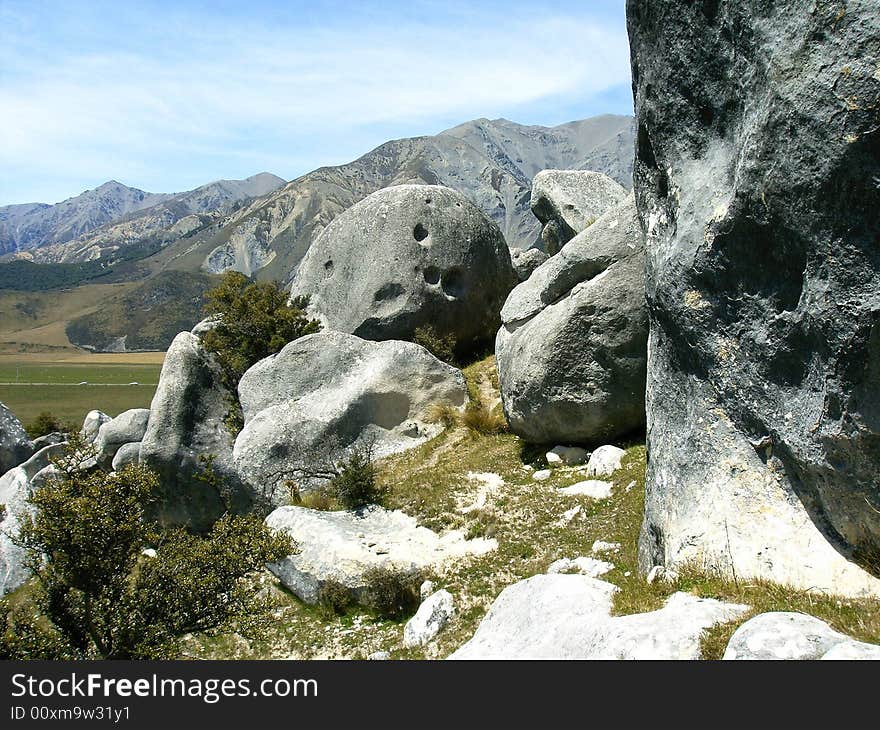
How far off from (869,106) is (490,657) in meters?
5.66

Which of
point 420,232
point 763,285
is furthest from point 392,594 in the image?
point 420,232

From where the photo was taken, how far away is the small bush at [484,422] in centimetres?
1670

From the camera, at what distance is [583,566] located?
9844 millimetres

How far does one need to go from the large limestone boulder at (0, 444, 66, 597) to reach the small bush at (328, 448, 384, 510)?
20.8ft

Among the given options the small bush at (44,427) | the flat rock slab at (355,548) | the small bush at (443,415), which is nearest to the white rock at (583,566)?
the flat rock slab at (355,548)

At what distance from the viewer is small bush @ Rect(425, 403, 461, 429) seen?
57.2 feet

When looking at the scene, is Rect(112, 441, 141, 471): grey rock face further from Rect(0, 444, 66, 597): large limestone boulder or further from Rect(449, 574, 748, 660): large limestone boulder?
Rect(449, 574, 748, 660): large limestone boulder

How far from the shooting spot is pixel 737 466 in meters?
8.00

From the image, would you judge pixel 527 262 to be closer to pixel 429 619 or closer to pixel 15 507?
pixel 429 619

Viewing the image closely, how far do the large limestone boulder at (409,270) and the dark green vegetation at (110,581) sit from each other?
13.2 meters

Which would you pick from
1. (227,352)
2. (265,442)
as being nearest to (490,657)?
Result: (265,442)

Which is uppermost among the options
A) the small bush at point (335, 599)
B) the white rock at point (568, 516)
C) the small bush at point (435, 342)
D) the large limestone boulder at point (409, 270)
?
the large limestone boulder at point (409, 270)

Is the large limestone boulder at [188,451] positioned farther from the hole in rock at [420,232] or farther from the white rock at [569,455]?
the white rock at [569,455]

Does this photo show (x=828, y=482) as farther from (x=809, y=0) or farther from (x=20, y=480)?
(x=20, y=480)
